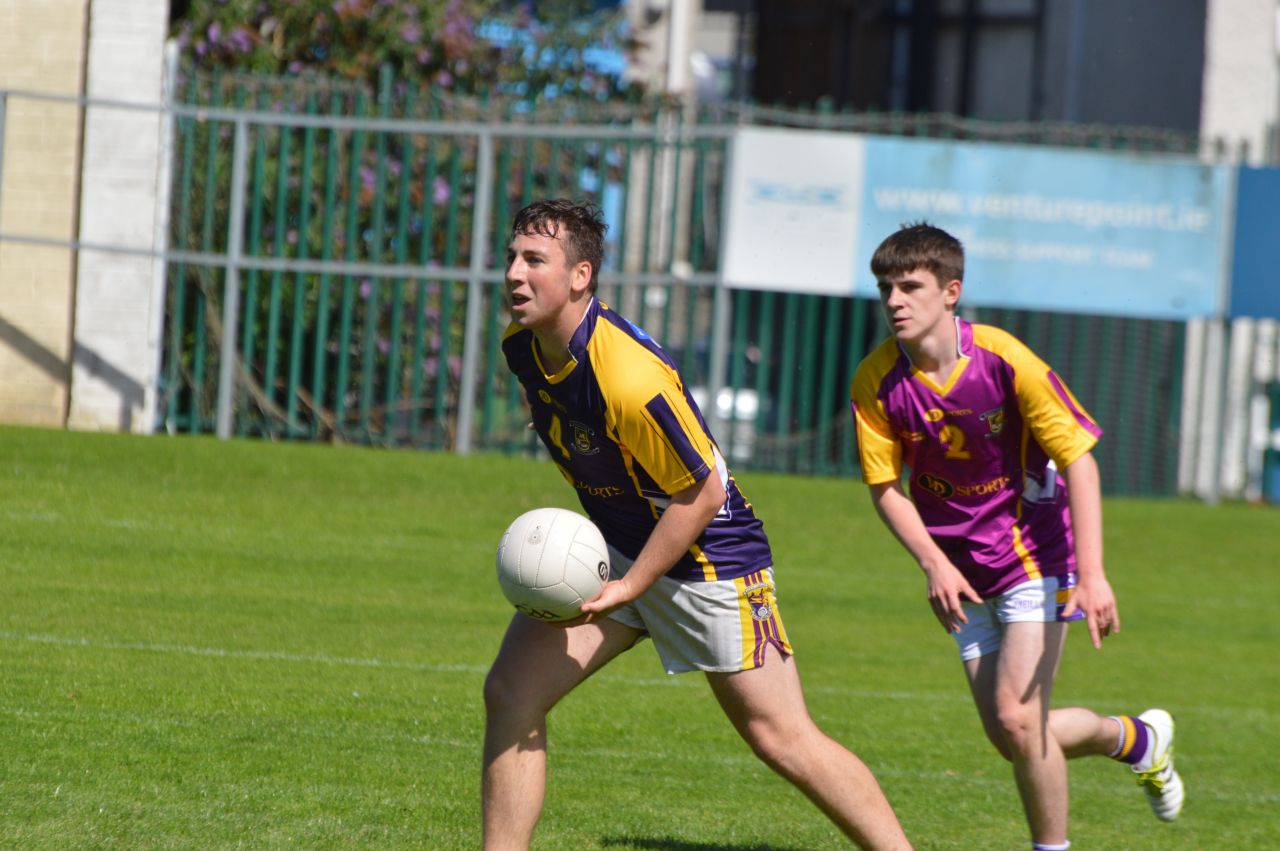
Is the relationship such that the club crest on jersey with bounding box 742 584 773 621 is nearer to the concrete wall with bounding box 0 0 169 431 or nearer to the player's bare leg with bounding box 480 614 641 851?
the player's bare leg with bounding box 480 614 641 851

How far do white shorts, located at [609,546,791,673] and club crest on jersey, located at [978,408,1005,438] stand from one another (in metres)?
1.09

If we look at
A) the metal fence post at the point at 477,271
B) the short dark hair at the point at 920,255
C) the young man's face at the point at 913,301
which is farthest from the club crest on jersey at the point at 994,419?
the metal fence post at the point at 477,271

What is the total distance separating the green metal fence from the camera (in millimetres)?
14781

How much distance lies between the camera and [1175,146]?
51.4 ft

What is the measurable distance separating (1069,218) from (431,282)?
5574mm

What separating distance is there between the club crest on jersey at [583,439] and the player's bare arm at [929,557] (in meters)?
1.15

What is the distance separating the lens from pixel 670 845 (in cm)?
592

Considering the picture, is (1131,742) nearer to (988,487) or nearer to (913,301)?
(988,487)

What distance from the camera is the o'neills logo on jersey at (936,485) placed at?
5777mm

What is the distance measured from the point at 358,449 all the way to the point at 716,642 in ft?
33.0

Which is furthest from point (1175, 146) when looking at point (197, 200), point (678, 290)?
point (197, 200)

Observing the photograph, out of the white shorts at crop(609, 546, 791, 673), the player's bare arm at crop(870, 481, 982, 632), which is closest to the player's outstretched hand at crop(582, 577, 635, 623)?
the white shorts at crop(609, 546, 791, 673)

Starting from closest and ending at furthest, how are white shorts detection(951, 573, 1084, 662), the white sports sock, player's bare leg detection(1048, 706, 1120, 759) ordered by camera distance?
white shorts detection(951, 573, 1084, 662) < player's bare leg detection(1048, 706, 1120, 759) < the white sports sock

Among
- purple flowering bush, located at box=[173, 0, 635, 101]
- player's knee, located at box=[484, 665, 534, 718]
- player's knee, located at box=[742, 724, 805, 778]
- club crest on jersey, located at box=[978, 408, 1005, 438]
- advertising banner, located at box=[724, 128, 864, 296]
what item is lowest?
player's knee, located at box=[742, 724, 805, 778]
